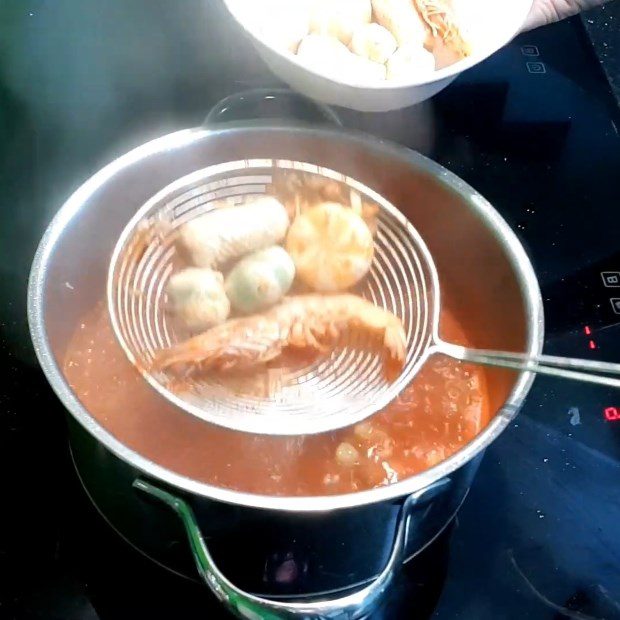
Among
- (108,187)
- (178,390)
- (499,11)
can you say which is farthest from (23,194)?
(499,11)

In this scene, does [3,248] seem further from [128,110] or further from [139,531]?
[139,531]

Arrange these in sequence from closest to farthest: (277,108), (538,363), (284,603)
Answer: (284,603) → (538,363) → (277,108)

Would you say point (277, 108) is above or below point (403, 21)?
below

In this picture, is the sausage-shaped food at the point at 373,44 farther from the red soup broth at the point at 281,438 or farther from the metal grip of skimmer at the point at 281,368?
the red soup broth at the point at 281,438

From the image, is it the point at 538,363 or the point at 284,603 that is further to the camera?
the point at 538,363

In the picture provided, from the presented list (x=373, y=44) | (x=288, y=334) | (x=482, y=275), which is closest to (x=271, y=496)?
(x=288, y=334)

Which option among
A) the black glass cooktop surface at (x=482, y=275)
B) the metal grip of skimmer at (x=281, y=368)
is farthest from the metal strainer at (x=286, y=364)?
the black glass cooktop surface at (x=482, y=275)

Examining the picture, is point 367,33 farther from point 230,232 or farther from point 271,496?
point 271,496

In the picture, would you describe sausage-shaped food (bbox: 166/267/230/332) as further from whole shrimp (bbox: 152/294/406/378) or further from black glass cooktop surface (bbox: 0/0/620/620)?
black glass cooktop surface (bbox: 0/0/620/620)
